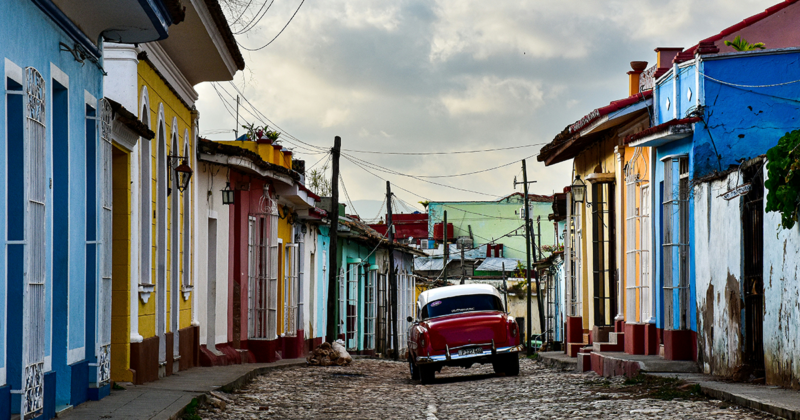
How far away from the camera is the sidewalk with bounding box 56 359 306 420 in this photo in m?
8.99

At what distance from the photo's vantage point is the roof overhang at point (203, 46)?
1301 cm

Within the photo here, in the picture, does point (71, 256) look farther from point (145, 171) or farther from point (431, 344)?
point (431, 344)

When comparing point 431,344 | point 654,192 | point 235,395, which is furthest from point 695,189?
point 235,395

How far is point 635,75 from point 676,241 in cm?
613

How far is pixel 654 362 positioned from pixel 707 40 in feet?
17.0

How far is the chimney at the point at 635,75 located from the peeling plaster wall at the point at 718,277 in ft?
21.0

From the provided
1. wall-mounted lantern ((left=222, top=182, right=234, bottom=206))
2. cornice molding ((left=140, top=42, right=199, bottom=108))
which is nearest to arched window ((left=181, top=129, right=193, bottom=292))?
cornice molding ((left=140, top=42, right=199, bottom=108))

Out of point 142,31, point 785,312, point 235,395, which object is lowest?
point 235,395

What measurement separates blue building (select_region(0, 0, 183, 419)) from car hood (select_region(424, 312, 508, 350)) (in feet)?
25.9

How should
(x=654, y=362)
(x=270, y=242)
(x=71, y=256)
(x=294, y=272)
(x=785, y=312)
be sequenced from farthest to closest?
(x=294, y=272) → (x=270, y=242) → (x=654, y=362) → (x=785, y=312) → (x=71, y=256)

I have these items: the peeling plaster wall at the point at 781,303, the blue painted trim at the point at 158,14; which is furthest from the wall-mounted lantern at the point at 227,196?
the peeling plaster wall at the point at 781,303

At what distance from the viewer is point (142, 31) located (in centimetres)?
1025

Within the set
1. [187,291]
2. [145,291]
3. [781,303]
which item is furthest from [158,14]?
[187,291]

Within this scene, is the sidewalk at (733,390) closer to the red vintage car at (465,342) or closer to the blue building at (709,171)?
the blue building at (709,171)
